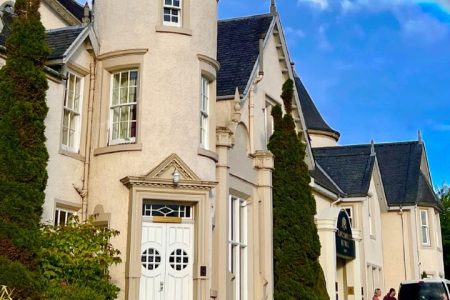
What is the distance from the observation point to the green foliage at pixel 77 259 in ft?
46.9

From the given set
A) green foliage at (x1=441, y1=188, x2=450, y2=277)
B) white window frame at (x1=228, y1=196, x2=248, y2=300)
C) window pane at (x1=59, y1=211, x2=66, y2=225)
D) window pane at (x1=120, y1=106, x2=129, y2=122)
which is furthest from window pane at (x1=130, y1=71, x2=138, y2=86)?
green foliage at (x1=441, y1=188, x2=450, y2=277)

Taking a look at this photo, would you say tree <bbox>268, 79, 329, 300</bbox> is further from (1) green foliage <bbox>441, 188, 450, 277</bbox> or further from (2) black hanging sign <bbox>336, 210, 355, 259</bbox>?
(1) green foliage <bbox>441, 188, 450, 277</bbox>

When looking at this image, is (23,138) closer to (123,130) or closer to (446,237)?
(123,130)

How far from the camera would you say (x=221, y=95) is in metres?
20.8

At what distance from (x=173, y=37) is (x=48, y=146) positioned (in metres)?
4.25

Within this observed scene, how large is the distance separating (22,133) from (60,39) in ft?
13.8

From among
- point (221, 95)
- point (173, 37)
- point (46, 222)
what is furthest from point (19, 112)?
point (221, 95)

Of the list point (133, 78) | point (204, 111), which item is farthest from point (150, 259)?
point (133, 78)

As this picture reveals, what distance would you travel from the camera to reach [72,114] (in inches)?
674

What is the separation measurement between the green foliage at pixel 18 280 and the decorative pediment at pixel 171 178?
3.68 meters

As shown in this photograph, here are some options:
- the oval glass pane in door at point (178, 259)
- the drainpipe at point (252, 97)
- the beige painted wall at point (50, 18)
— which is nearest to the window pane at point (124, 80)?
the oval glass pane in door at point (178, 259)

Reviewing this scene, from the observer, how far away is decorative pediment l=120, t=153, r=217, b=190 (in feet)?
52.4

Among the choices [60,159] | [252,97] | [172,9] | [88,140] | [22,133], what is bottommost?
[60,159]

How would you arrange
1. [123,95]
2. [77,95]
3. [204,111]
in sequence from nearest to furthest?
[123,95] → [77,95] → [204,111]
